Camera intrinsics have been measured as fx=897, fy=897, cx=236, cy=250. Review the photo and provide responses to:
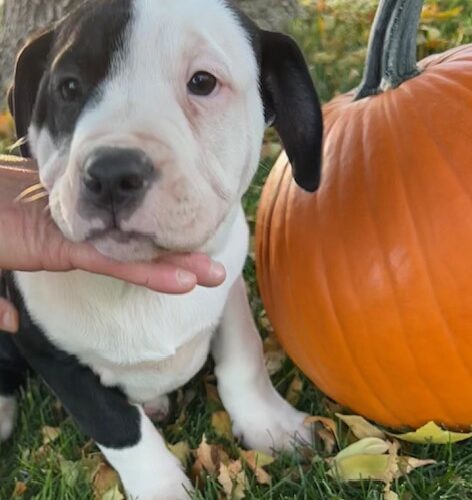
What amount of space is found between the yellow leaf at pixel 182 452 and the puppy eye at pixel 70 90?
3.15 feet

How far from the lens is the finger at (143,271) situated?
1.69m

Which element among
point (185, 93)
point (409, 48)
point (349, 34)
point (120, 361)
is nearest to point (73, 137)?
point (185, 93)

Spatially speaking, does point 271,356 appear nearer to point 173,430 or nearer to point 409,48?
point 173,430

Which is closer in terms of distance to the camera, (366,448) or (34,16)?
(366,448)

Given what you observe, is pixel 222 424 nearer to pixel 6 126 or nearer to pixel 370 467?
pixel 370 467

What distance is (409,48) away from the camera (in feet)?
7.22

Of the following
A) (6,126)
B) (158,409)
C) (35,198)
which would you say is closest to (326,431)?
(158,409)

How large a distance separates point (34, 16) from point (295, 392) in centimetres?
241

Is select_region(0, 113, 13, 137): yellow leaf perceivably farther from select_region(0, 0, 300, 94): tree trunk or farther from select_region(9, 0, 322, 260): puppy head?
select_region(9, 0, 322, 260): puppy head

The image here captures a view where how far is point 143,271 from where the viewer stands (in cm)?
170

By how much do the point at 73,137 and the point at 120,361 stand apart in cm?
61

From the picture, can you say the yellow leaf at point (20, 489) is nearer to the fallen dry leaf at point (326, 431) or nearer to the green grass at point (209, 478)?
the green grass at point (209, 478)

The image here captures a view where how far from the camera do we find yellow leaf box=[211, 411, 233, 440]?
7.80ft

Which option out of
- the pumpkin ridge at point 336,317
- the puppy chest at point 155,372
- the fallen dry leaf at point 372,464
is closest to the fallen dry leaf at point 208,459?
the puppy chest at point 155,372
